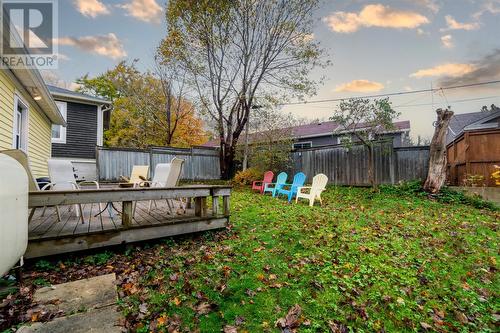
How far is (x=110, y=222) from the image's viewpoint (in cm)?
374

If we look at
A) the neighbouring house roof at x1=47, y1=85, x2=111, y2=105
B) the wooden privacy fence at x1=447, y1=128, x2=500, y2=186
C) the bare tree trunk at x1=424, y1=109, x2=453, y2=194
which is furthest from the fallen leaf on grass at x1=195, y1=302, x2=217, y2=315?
the neighbouring house roof at x1=47, y1=85, x2=111, y2=105

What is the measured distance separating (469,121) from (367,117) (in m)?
15.2

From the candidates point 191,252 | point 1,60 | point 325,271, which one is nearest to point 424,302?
point 325,271

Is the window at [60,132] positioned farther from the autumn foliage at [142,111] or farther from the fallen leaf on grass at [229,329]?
the fallen leaf on grass at [229,329]

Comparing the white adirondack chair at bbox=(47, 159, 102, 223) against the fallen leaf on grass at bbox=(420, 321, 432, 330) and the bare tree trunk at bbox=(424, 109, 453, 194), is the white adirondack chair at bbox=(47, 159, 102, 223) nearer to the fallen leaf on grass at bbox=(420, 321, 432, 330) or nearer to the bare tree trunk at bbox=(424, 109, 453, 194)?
the fallen leaf on grass at bbox=(420, 321, 432, 330)

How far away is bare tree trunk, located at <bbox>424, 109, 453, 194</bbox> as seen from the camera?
7.87 meters

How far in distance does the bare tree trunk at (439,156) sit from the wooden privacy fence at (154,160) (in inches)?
382

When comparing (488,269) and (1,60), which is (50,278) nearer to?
(1,60)

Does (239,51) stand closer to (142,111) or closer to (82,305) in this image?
(142,111)

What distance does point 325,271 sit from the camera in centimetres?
299

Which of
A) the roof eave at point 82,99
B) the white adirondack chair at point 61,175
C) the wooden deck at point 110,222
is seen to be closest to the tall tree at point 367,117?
the wooden deck at point 110,222

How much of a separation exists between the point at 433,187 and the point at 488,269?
18.0ft

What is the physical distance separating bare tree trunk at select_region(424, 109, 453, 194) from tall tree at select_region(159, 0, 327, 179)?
5.78 m

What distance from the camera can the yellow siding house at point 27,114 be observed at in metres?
5.28
